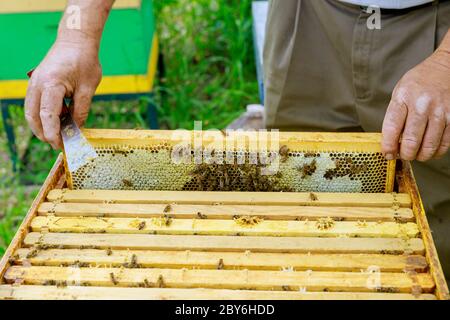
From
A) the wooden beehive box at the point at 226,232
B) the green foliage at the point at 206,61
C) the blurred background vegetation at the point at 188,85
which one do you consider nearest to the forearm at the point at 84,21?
the wooden beehive box at the point at 226,232

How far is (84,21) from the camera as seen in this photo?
211cm

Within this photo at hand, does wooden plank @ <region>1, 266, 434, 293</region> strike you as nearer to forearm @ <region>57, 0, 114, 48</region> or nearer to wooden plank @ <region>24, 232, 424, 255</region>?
wooden plank @ <region>24, 232, 424, 255</region>

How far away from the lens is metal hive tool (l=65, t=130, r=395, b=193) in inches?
73.2

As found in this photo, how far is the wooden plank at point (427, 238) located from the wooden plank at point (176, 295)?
0.11 ft

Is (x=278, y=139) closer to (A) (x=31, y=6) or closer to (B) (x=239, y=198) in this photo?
(B) (x=239, y=198)

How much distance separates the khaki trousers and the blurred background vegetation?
1.65 metres

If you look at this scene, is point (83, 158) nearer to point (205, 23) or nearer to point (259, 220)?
point (259, 220)

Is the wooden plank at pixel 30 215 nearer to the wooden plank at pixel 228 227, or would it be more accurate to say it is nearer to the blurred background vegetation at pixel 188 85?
the wooden plank at pixel 228 227


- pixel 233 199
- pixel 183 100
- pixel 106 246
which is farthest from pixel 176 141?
pixel 183 100

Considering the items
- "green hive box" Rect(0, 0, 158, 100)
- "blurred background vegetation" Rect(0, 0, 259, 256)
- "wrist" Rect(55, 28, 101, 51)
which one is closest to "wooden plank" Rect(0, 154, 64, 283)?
"wrist" Rect(55, 28, 101, 51)

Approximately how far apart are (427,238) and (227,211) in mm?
555

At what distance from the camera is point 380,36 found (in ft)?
7.30

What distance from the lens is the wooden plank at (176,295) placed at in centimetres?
150
